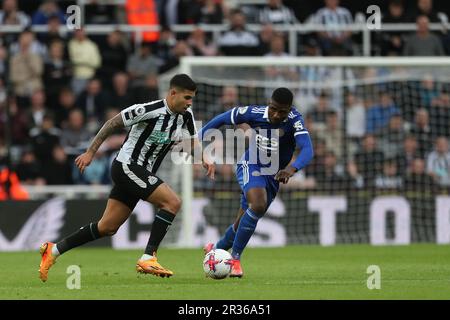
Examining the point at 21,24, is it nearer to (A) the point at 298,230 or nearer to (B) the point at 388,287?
(A) the point at 298,230

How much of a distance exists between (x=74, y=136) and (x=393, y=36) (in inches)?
251

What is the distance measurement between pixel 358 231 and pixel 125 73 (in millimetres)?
4954

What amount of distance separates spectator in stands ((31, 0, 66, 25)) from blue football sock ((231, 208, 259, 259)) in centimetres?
1042

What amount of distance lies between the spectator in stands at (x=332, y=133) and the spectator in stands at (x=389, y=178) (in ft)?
2.50

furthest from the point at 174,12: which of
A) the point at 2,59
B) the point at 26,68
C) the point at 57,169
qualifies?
the point at 57,169

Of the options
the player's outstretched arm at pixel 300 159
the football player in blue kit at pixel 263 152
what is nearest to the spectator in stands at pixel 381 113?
the football player in blue kit at pixel 263 152

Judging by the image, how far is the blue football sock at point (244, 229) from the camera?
1148 centimetres

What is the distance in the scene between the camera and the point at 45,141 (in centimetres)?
1895

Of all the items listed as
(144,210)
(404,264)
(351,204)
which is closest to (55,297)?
(404,264)

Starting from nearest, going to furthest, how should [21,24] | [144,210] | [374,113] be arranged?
[144,210] → [374,113] → [21,24]

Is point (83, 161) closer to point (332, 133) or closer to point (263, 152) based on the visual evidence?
point (263, 152)

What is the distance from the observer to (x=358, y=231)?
19.1 m

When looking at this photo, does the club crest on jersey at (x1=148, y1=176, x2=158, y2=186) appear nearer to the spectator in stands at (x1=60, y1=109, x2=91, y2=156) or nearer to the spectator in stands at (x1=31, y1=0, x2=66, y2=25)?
the spectator in stands at (x1=60, y1=109, x2=91, y2=156)
